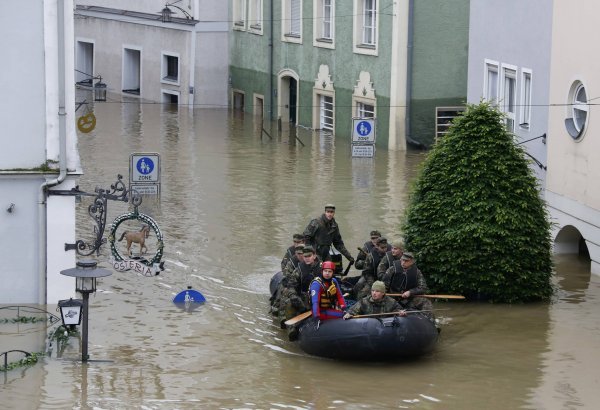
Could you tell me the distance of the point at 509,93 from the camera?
30.1m

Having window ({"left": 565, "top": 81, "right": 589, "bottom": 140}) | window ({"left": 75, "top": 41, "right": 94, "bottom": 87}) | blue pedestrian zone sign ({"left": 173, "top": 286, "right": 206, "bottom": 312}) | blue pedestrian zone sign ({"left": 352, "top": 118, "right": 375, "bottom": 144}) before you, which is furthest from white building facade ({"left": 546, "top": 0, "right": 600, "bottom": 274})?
window ({"left": 75, "top": 41, "right": 94, "bottom": 87})

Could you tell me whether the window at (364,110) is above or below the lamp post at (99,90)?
below

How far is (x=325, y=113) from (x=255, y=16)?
233 inches

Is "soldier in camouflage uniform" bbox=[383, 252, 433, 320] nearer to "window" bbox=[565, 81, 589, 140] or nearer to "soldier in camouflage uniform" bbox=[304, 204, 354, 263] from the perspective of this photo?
"soldier in camouflage uniform" bbox=[304, 204, 354, 263]

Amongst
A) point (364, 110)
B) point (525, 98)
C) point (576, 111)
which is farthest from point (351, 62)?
point (576, 111)

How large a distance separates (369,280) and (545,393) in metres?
4.09

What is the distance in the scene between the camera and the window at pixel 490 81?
30.8 m

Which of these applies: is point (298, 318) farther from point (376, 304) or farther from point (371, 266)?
point (371, 266)

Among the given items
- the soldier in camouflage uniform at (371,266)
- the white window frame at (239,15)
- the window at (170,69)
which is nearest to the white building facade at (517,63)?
the soldier in camouflage uniform at (371,266)

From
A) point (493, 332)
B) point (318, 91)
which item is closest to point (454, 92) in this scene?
point (318, 91)

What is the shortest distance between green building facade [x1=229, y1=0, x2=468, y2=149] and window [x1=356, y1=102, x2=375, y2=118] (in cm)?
3

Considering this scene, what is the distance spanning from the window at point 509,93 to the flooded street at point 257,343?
127 inches

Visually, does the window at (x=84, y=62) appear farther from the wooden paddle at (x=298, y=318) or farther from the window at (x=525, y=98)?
the wooden paddle at (x=298, y=318)

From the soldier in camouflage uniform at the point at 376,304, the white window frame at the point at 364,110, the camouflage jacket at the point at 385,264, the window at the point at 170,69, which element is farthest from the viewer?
the window at the point at 170,69
